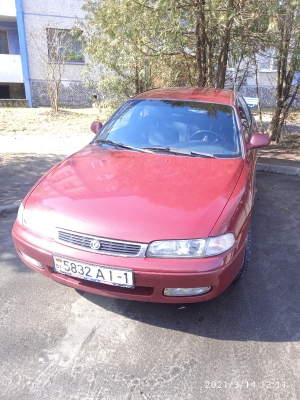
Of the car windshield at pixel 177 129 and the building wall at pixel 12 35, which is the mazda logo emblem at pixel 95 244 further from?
the building wall at pixel 12 35

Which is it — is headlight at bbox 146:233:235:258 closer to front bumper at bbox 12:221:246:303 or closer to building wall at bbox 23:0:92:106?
front bumper at bbox 12:221:246:303

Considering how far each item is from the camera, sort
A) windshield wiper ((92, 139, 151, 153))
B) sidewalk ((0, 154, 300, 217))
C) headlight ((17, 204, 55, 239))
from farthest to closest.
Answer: sidewalk ((0, 154, 300, 217)), windshield wiper ((92, 139, 151, 153)), headlight ((17, 204, 55, 239))

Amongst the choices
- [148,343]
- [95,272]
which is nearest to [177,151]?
[95,272]

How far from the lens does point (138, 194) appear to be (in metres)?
2.36

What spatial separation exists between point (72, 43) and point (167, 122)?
13.2 m

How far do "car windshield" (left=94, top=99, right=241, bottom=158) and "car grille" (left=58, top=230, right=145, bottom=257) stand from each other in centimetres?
131

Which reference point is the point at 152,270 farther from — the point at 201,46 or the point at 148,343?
the point at 201,46

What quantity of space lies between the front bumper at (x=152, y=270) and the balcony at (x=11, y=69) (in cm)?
1493

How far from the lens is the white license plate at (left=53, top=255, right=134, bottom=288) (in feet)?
6.72

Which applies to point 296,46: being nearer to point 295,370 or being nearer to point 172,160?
point 172,160

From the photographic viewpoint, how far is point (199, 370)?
201 cm
